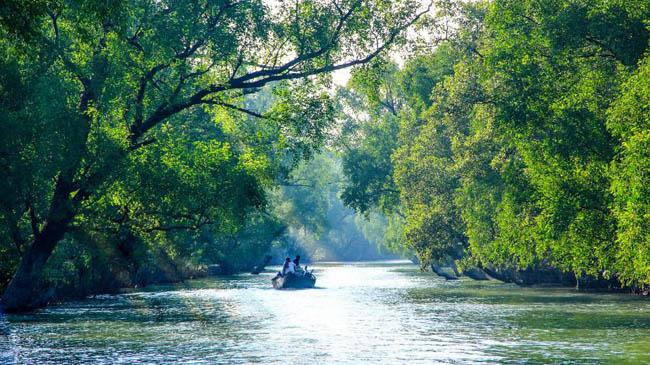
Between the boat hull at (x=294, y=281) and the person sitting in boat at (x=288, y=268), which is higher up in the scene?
the person sitting in boat at (x=288, y=268)

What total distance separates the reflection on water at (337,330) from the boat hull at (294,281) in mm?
8864

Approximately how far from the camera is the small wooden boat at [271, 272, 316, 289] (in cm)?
5862

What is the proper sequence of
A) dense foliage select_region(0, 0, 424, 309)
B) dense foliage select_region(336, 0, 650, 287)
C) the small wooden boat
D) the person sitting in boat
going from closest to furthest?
dense foliage select_region(336, 0, 650, 287) → dense foliage select_region(0, 0, 424, 309) → the small wooden boat → the person sitting in boat

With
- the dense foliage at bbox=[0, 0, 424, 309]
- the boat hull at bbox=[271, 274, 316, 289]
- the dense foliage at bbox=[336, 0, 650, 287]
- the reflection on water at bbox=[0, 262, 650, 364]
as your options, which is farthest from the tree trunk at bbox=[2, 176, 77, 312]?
the boat hull at bbox=[271, 274, 316, 289]

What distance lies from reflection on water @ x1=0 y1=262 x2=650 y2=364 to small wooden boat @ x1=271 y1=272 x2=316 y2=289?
8865mm

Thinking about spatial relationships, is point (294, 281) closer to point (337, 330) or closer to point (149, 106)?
point (149, 106)

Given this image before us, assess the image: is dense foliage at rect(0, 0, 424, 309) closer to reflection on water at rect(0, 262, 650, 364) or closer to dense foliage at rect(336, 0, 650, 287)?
dense foliage at rect(336, 0, 650, 287)

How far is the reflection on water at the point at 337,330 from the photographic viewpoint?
76.2ft

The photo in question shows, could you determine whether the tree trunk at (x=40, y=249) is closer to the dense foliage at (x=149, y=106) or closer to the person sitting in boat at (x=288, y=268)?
the dense foliage at (x=149, y=106)

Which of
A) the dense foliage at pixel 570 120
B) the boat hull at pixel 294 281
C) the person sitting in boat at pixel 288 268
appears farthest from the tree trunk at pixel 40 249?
the person sitting in boat at pixel 288 268

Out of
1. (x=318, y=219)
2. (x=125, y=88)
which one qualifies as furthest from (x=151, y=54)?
(x=318, y=219)

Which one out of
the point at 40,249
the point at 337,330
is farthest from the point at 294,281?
the point at 337,330

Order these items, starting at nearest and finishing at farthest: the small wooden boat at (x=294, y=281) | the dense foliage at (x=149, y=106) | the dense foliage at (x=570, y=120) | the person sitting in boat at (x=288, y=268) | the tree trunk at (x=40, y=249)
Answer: the dense foliage at (x=570, y=120)
the dense foliage at (x=149, y=106)
the tree trunk at (x=40, y=249)
the small wooden boat at (x=294, y=281)
the person sitting in boat at (x=288, y=268)

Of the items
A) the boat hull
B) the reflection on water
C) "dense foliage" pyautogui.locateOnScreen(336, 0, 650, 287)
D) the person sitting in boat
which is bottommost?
the reflection on water
